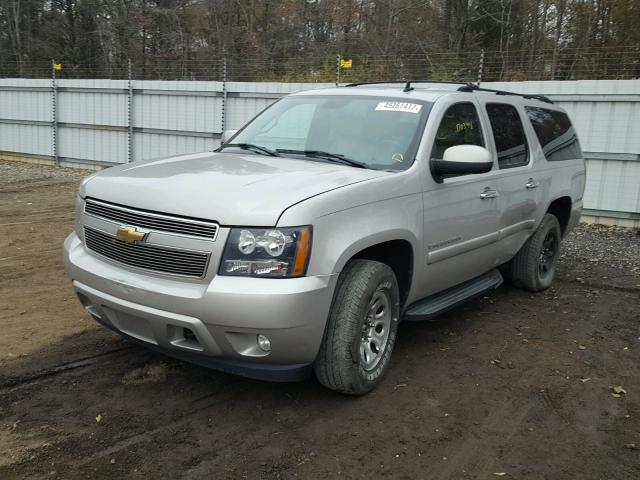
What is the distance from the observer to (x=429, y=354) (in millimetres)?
4562

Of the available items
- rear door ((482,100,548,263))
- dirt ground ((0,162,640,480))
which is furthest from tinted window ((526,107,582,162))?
dirt ground ((0,162,640,480))

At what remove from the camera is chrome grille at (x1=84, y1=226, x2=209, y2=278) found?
316 cm

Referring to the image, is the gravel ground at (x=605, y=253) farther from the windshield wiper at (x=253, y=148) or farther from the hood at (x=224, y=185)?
the hood at (x=224, y=185)

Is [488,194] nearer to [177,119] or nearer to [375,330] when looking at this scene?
[375,330]

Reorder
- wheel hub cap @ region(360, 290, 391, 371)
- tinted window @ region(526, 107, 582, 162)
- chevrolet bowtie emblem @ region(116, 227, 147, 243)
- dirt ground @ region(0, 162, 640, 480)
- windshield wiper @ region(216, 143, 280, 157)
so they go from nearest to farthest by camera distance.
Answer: dirt ground @ region(0, 162, 640, 480) → chevrolet bowtie emblem @ region(116, 227, 147, 243) → wheel hub cap @ region(360, 290, 391, 371) → windshield wiper @ region(216, 143, 280, 157) → tinted window @ region(526, 107, 582, 162)

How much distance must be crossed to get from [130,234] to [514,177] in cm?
337

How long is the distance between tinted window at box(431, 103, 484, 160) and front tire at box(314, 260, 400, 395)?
3.61 feet

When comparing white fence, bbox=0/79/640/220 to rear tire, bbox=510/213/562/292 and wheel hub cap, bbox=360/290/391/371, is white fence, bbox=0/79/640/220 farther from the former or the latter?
wheel hub cap, bbox=360/290/391/371

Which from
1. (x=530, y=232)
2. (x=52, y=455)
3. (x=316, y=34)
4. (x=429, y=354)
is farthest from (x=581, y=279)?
(x=316, y=34)

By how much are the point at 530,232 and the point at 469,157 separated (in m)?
2.17

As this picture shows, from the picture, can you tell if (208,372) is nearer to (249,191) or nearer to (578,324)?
(249,191)

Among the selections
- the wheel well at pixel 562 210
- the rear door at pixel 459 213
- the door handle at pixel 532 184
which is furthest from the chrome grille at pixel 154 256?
the wheel well at pixel 562 210

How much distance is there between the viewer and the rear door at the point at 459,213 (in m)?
4.20

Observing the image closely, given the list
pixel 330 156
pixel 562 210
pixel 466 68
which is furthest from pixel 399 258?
pixel 466 68
